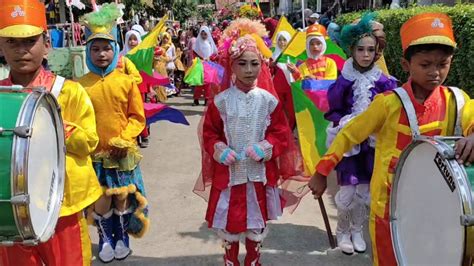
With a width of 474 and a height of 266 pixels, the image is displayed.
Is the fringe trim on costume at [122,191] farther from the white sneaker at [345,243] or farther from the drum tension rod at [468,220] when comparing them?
the drum tension rod at [468,220]

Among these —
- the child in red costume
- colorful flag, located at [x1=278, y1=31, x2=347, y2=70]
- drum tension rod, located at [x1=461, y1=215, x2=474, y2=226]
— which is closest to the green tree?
colorful flag, located at [x1=278, y1=31, x2=347, y2=70]

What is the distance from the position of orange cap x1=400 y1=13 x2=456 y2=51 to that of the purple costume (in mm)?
1381

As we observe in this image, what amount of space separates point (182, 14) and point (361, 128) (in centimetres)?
3924

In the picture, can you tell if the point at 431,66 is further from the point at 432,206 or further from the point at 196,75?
the point at 196,75

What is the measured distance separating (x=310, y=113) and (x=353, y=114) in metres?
0.52

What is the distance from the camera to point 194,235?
4480mm

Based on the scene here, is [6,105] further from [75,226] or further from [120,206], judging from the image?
[120,206]

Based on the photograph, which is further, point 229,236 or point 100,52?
point 100,52

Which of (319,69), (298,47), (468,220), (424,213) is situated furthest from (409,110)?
(298,47)

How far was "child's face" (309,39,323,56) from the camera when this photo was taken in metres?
5.79

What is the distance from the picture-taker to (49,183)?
2350 mm

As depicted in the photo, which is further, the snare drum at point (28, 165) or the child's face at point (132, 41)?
the child's face at point (132, 41)

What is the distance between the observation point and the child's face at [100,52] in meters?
3.66

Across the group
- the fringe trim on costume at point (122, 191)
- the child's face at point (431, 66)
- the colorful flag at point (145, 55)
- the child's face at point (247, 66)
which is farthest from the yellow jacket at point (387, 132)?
the colorful flag at point (145, 55)
